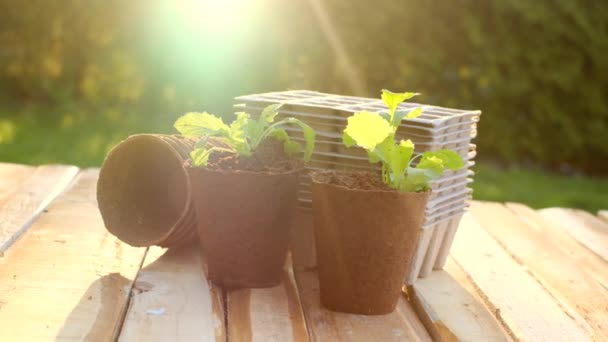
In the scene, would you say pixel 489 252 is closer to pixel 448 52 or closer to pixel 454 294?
pixel 454 294

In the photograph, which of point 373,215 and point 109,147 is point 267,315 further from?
point 109,147

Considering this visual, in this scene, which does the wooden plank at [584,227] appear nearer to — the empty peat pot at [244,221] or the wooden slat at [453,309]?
the wooden slat at [453,309]

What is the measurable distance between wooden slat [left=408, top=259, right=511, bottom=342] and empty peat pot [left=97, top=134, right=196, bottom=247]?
67 cm

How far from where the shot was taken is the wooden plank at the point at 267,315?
1894 mm

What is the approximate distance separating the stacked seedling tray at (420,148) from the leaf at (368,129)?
0.28 metres

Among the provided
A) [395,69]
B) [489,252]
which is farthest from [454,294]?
[395,69]

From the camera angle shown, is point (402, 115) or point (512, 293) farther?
point (512, 293)

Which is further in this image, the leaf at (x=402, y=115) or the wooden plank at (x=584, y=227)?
the wooden plank at (x=584, y=227)

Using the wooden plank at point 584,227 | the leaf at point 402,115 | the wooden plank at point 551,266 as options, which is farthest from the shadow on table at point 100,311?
the wooden plank at point 584,227

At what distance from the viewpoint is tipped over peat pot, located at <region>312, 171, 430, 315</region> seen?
1.97 m

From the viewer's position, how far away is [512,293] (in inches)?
91.3

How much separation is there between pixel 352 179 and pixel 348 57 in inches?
140

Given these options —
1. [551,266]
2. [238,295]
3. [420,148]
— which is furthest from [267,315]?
[551,266]

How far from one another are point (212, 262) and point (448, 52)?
373 cm
